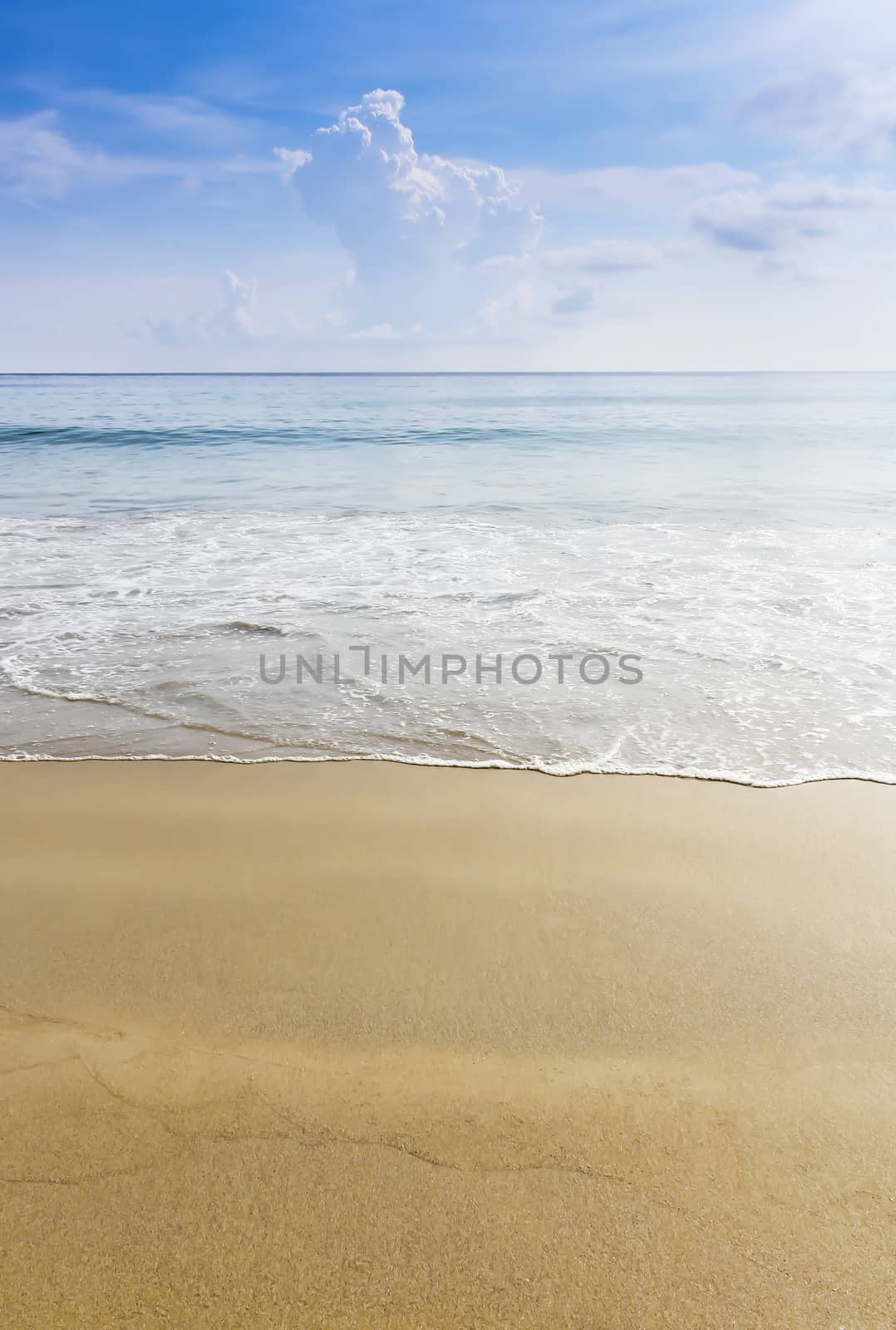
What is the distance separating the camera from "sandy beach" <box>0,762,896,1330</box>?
147 centimetres

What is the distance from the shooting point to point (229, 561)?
304 inches

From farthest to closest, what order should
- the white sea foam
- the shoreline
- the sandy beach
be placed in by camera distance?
the white sea foam, the shoreline, the sandy beach

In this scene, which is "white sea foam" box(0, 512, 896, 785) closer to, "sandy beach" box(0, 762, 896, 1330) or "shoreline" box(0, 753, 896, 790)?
"shoreline" box(0, 753, 896, 790)

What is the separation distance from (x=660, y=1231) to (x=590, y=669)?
3.30 m

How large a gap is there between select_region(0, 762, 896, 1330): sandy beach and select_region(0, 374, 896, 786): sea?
23.1 inches

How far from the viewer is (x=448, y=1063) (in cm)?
194

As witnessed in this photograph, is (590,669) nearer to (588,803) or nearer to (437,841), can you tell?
(588,803)

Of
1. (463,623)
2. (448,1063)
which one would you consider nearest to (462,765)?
(448,1063)

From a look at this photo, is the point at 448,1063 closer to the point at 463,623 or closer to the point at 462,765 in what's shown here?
the point at 462,765

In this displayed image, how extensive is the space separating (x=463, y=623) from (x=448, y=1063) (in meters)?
3.89

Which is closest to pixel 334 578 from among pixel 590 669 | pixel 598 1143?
pixel 590 669

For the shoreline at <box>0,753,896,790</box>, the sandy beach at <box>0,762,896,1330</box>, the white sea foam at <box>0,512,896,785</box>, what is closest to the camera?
the sandy beach at <box>0,762,896,1330</box>

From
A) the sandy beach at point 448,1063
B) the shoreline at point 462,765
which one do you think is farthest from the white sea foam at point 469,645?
the sandy beach at point 448,1063

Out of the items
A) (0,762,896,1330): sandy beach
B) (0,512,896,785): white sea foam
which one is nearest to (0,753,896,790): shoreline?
(0,512,896,785): white sea foam
